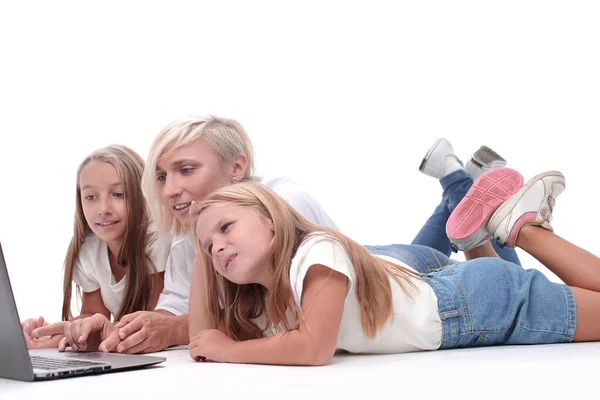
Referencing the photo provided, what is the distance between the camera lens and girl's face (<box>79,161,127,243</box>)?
8.05ft

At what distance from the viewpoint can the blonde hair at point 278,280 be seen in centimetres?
171


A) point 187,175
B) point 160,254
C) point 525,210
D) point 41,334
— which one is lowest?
point 41,334

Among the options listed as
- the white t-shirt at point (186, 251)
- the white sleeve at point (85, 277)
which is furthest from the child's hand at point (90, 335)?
the white sleeve at point (85, 277)

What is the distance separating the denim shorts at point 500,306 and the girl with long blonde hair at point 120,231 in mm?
971

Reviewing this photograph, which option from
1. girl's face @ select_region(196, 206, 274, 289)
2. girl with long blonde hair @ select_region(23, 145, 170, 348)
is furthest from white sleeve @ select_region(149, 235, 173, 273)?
girl's face @ select_region(196, 206, 274, 289)

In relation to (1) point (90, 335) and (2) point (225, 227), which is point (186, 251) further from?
(2) point (225, 227)

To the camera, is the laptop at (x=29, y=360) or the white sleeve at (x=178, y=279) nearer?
the laptop at (x=29, y=360)

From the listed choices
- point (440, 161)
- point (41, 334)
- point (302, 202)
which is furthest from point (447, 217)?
→ point (41, 334)

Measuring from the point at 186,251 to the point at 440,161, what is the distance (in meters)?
0.95

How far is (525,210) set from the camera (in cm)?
212

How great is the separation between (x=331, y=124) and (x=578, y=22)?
1344 mm

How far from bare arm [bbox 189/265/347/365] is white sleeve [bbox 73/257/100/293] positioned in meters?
1.10

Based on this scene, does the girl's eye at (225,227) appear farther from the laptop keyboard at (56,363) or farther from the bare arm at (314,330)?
the laptop keyboard at (56,363)

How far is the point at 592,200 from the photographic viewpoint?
12.6 feet
